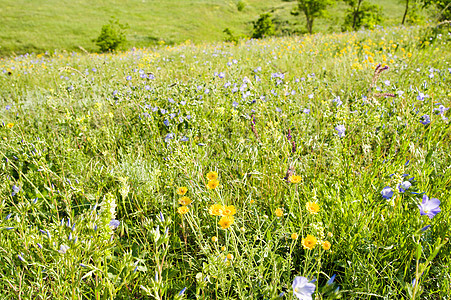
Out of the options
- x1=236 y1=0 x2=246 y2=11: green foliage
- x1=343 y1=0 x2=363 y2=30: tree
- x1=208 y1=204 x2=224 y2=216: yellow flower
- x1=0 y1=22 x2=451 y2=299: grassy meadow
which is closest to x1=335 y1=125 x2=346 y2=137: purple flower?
x1=0 y1=22 x2=451 y2=299: grassy meadow

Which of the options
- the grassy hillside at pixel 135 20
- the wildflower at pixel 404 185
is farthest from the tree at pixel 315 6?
the wildflower at pixel 404 185

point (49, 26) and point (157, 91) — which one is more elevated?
point (49, 26)

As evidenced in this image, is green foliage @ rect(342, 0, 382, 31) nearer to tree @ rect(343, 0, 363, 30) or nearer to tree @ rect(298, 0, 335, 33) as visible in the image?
tree @ rect(343, 0, 363, 30)

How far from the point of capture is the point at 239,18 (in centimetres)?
3959

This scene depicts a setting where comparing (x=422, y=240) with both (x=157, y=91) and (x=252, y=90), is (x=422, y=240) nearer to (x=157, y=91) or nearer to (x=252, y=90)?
(x=252, y=90)

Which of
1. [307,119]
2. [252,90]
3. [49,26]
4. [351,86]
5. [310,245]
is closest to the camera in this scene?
[310,245]

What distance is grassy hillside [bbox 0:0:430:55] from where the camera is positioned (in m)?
26.9

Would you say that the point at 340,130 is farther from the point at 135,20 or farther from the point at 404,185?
the point at 135,20

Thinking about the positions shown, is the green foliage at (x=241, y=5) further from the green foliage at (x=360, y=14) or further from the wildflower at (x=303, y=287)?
the wildflower at (x=303, y=287)

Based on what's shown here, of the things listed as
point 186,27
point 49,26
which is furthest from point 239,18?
point 49,26

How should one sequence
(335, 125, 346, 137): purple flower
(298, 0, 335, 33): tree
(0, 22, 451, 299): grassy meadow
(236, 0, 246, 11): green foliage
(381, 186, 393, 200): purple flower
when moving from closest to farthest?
(0, 22, 451, 299): grassy meadow
(381, 186, 393, 200): purple flower
(335, 125, 346, 137): purple flower
(298, 0, 335, 33): tree
(236, 0, 246, 11): green foliage

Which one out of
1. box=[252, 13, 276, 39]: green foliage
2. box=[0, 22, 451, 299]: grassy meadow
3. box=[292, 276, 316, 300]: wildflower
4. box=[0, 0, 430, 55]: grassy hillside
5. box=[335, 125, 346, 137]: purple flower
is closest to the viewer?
box=[292, 276, 316, 300]: wildflower

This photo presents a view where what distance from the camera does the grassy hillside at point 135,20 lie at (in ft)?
88.2

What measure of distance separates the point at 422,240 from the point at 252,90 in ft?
6.54
